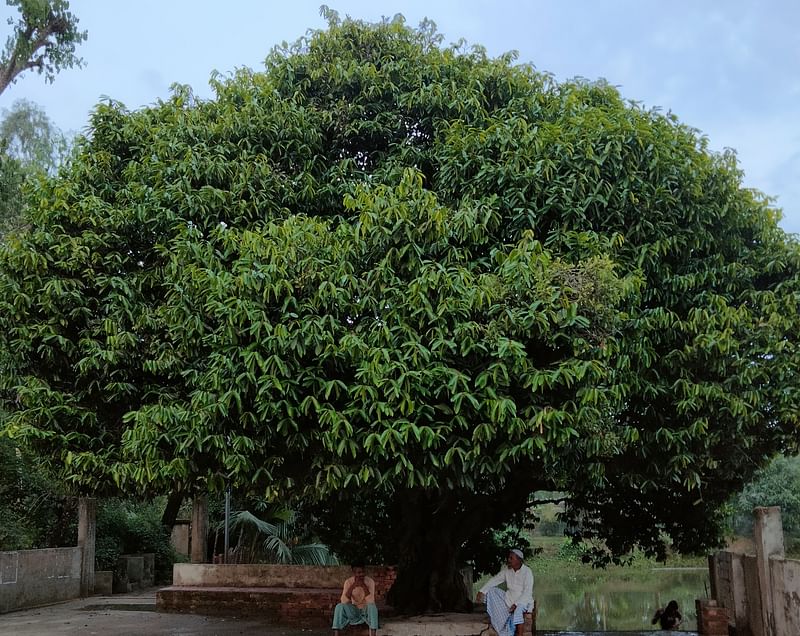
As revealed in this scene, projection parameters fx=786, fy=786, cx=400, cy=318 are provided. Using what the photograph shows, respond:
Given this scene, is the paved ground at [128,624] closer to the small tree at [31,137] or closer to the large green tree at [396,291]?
the large green tree at [396,291]

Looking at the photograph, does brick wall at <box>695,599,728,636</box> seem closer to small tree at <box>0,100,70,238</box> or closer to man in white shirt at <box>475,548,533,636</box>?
man in white shirt at <box>475,548,533,636</box>

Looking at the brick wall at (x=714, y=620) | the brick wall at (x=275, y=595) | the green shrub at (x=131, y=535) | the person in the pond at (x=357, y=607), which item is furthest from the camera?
the green shrub at (x=131, y=535)

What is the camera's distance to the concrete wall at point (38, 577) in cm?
1387

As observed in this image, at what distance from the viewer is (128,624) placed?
12.5 m

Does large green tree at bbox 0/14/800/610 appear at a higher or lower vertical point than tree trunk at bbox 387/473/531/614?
higher

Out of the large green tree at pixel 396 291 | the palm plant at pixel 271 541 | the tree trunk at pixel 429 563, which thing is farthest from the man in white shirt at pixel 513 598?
the palm plant at pixel 271 541

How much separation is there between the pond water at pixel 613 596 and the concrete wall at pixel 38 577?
9.81 meters

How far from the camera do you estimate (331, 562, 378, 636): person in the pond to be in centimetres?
923

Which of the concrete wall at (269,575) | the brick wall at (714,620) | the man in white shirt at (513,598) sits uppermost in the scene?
the man in white shirt at (513,598)

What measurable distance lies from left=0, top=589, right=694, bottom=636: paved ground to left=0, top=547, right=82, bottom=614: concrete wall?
0.25 metres

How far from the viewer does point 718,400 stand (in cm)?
841

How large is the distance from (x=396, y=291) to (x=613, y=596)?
23119mm

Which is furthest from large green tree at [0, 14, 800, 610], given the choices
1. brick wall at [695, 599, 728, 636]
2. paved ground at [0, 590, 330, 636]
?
paved ground at [0, 590, 330, 636]

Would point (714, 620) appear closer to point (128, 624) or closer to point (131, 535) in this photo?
point (128, 624)
